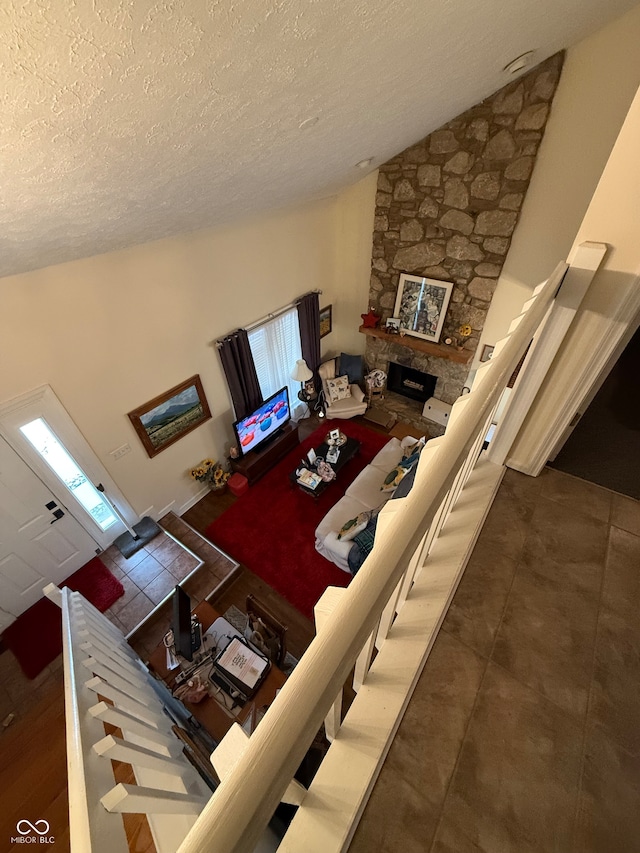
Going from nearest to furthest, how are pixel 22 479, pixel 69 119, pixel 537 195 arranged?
pixel 69 119 < pixel 22 479 < pixel 537 195

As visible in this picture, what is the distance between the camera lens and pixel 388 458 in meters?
4.02

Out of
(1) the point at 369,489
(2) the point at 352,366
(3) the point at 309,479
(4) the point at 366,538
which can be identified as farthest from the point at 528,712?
(2) the point at 352,366

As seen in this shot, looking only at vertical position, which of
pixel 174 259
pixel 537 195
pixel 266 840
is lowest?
pixel 266 840

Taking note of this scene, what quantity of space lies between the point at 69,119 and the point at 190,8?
1.34ft

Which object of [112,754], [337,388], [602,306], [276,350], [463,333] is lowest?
[337,388]

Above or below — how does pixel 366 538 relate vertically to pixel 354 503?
above

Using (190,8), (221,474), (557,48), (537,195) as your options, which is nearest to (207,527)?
(221,474)

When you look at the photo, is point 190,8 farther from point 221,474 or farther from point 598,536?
point 221,474

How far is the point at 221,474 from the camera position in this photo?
4.02 meters

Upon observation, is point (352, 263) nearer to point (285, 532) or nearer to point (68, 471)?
point (285, 532)

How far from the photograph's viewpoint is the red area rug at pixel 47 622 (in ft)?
8.98

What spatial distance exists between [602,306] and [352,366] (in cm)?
393

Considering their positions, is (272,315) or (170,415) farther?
(272,315)

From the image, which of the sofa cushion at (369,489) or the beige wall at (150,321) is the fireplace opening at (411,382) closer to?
the sofa cushion at (369,489)
